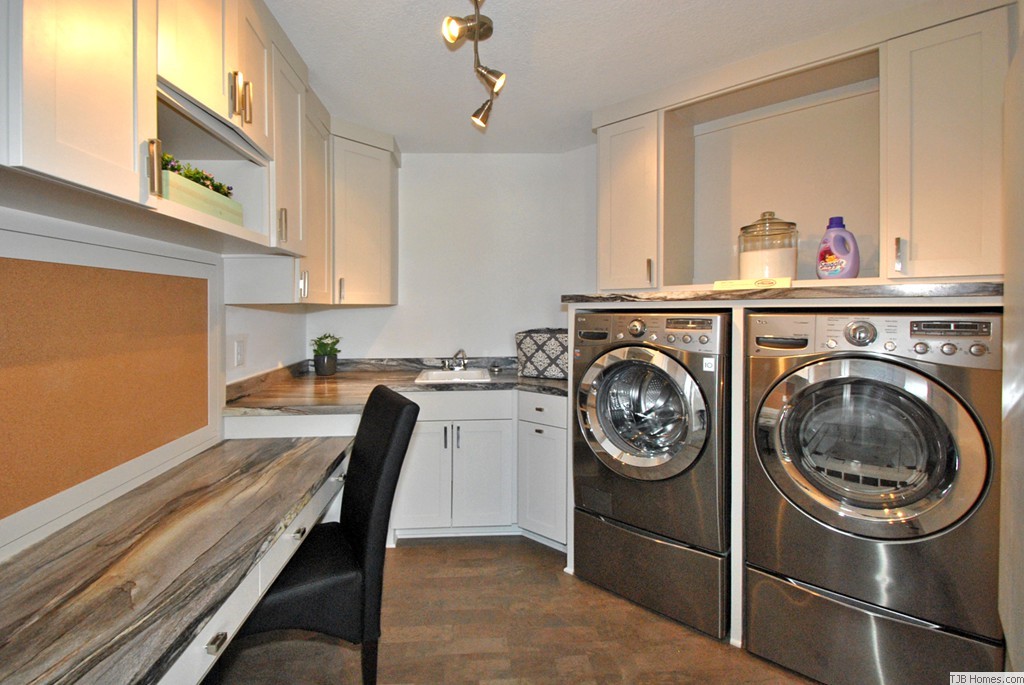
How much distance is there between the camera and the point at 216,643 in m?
0.90

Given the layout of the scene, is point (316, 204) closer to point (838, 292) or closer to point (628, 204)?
point (628, 204)

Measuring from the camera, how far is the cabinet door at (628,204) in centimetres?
236

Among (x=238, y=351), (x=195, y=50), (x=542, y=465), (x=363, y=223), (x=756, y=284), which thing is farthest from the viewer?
(x=363, y=223)

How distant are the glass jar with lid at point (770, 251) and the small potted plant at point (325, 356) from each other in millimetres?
2368

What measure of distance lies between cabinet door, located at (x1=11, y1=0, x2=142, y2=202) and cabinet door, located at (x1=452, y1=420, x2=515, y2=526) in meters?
1.91

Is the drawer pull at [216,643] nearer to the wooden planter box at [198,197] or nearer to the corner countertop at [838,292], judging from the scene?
the wooden planter box at [198,197]

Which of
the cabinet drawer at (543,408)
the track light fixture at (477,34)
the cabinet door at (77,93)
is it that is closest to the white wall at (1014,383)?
the track light fixture at (477,34)

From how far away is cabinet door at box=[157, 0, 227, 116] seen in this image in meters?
1.11

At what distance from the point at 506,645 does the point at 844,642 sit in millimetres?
1145

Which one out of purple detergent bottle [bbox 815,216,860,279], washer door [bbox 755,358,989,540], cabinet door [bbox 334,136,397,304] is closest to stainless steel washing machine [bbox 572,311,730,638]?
washer door [bbox 755,358,989,540]

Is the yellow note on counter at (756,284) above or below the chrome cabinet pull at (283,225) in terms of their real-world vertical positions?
below

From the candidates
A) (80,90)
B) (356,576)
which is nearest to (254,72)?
(80,90)

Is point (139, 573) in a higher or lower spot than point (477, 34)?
lower

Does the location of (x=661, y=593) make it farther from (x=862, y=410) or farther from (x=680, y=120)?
(x=680, y=120)
